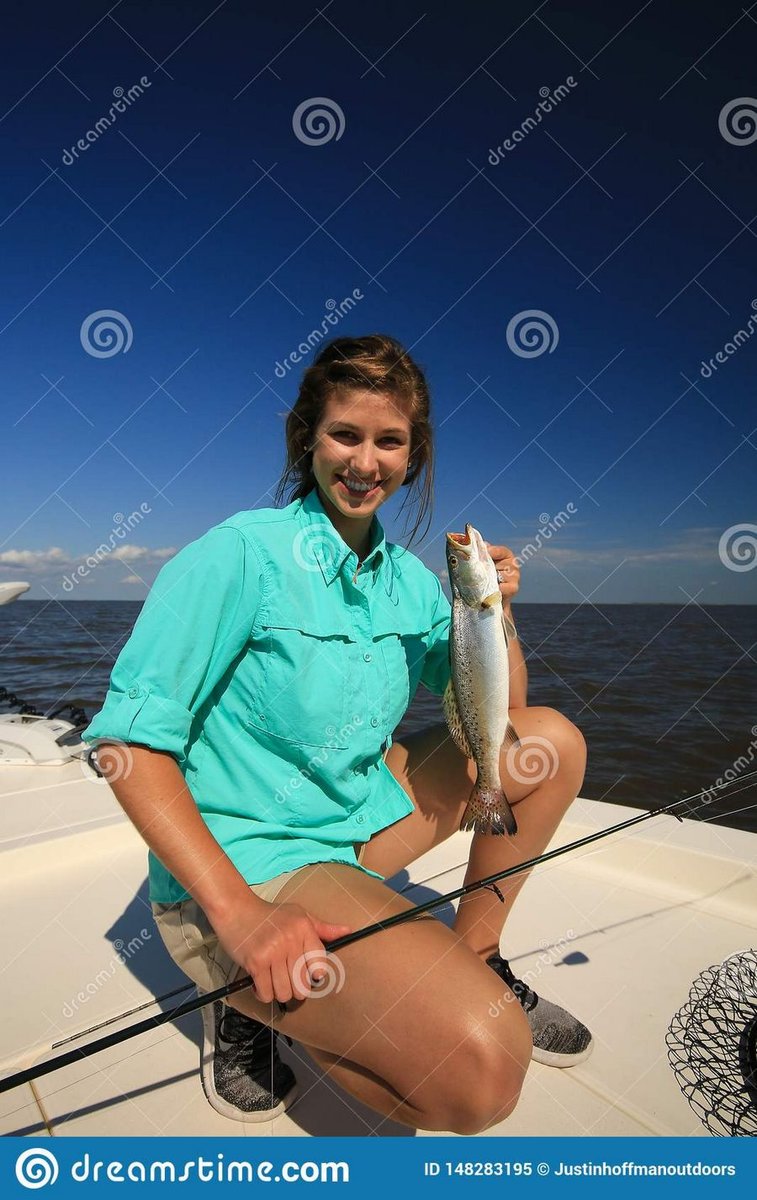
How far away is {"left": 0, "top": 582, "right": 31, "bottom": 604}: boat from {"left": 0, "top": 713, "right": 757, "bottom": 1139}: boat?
3.40 ft

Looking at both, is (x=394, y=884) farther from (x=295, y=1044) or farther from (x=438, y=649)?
(x=438, y=649)

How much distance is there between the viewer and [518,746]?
2.34m

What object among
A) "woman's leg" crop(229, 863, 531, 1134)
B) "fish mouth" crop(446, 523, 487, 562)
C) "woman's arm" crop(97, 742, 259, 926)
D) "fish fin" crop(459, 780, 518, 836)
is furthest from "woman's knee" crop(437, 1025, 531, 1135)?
"fish mouth" crop(446, 523, 487, 562)

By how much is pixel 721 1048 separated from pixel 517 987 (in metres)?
0.65

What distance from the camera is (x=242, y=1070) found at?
6.39 ft

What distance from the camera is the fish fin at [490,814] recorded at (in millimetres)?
2197

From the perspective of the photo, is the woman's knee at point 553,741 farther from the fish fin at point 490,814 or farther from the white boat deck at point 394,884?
the white boat deck at point 394,884

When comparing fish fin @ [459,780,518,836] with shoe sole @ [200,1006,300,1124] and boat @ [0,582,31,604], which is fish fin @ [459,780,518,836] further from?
boat @ [0,582,31,604]

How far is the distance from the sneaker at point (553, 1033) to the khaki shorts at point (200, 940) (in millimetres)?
986

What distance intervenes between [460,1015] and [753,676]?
56.8 feet

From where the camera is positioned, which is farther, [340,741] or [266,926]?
[340,741]

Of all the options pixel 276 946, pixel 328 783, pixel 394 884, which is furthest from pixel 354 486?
pixel 394 884

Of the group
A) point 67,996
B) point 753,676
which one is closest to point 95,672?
point 67,996
